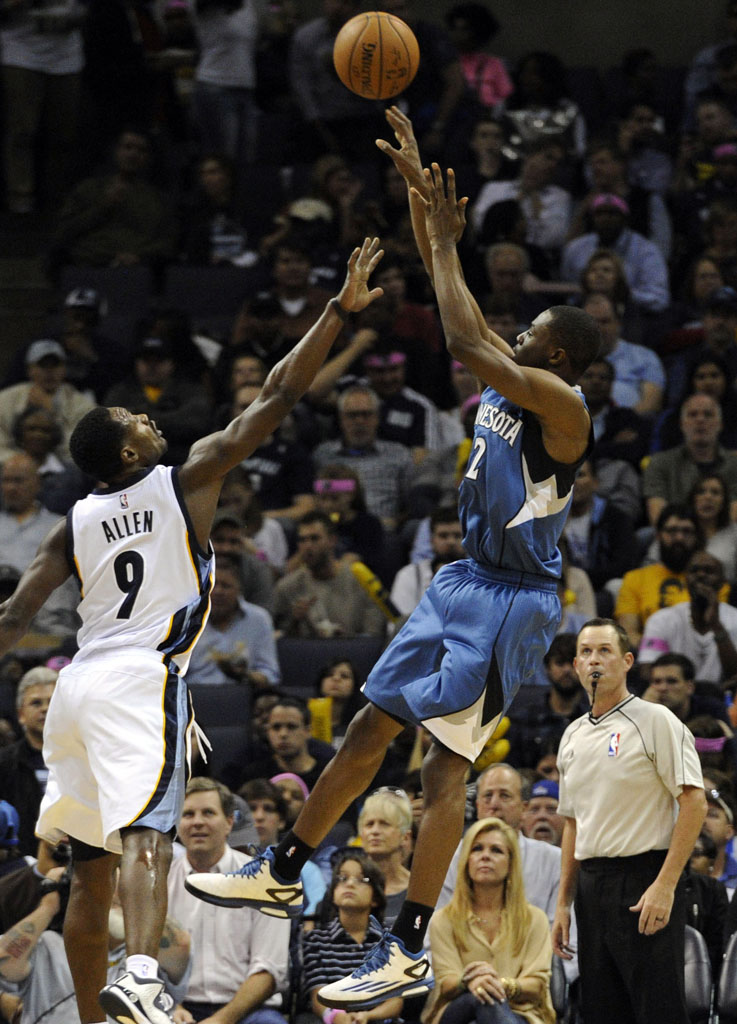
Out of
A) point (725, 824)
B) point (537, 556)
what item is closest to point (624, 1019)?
point (725, 824)

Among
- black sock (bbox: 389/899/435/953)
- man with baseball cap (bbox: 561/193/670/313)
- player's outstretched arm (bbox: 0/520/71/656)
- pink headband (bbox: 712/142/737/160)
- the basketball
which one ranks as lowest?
black sock (bbox: 389/899/435/953)

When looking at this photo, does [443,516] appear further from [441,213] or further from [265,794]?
[441,213]

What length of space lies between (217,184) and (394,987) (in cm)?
924

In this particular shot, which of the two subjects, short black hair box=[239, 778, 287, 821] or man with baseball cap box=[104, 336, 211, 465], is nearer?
short black hair box=[239, 778, 287, 821]

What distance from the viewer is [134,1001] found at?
470 cm

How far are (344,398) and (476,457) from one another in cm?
594

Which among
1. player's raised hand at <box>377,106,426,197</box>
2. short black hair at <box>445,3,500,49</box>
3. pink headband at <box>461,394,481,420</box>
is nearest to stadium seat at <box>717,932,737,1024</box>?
player's raised hand at <box>377,106,426,197</box>

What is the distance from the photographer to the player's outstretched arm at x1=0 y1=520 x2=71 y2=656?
5.46 m

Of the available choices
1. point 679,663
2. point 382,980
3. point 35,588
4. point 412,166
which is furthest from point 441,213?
point 679,663

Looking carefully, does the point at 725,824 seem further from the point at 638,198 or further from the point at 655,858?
the point at 638,198

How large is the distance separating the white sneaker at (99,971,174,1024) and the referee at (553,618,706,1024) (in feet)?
7.50

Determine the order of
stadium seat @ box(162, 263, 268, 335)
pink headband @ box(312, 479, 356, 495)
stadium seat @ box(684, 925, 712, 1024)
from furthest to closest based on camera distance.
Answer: stadium seat @ box(162, 263, 268, 335) → pink headband @ box(312, 479, 356, 495) → stadium seat @ box(684, 925, 712, 1024)

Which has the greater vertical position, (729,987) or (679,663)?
(679,663)

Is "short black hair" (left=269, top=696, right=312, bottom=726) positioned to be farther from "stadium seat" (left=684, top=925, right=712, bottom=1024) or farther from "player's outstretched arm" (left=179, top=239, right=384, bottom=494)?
"player's outstretched arm" (left=179, top=239, right=384, bottom=494)
